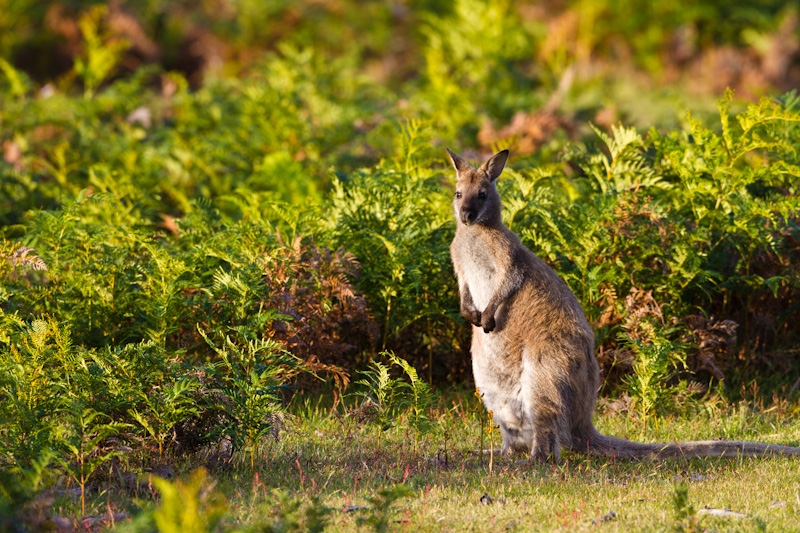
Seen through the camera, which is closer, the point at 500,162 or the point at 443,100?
the point at 500,162

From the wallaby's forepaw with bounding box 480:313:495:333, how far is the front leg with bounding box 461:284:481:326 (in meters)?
0.09

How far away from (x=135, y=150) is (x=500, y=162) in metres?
5.46

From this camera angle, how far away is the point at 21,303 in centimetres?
578

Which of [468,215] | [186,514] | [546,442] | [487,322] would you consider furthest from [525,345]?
[186,514]

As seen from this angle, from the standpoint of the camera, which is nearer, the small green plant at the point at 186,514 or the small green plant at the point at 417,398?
the small green plant at the point at 186,514

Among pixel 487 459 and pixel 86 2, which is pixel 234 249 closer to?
pixel 487 459

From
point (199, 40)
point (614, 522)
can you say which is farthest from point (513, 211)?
point (199, 40)

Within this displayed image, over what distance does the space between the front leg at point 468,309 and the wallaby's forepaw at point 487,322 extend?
0.31 ft

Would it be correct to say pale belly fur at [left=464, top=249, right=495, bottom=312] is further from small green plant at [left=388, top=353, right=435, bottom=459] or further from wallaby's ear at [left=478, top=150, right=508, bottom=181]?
small green plant at [left=388, top=353, right=435, bottom=459]

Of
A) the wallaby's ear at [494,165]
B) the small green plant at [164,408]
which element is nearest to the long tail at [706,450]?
the wallaby's ear at [494,165]

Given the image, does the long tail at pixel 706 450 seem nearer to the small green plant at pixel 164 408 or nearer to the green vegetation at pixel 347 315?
the green vegetation at pixel 347 315

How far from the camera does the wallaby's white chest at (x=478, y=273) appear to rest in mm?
5820

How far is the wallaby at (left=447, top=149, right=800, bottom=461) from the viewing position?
528 cm

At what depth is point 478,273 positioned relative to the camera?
587 cm
